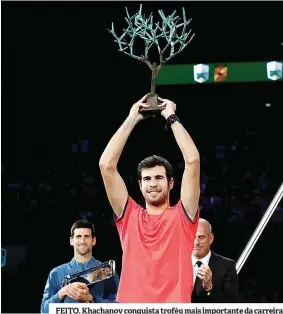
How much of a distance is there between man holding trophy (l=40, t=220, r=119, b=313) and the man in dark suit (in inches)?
20.8

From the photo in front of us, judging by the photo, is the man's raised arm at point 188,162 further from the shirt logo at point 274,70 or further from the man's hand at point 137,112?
the shirt logo at point 274,70

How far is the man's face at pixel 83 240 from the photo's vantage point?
487 centimetres

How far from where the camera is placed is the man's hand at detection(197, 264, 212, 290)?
182 inches

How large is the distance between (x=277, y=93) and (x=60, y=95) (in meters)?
2.39

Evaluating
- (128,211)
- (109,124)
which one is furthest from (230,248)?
(128,211)

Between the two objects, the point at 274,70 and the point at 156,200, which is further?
the point at 274,70

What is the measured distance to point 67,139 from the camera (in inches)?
303

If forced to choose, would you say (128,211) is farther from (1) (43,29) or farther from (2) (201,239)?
(1) (43,29)

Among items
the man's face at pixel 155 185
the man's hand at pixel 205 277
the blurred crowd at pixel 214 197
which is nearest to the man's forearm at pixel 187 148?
the man's face at pixel 155 185

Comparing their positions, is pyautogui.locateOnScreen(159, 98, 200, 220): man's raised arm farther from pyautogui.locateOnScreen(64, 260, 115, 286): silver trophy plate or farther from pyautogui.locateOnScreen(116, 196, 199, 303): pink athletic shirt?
pyautogui.locateOnScreen(64, 260, 115, 286): silver trophy plate

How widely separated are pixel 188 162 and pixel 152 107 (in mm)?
387

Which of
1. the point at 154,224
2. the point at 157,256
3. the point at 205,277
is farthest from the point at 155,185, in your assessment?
the point at 205,277

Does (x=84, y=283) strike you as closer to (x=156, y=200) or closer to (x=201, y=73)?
(x=156, y=200)

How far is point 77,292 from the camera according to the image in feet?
15.1
